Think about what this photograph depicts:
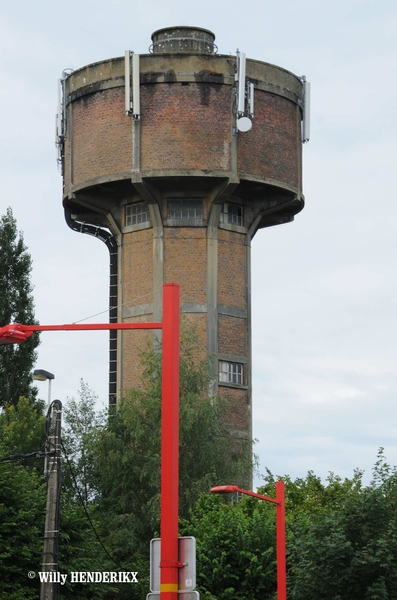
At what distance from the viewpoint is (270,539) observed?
125 ft

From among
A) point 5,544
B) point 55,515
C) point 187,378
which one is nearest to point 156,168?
point 187,378

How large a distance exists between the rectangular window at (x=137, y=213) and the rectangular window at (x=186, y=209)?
105 centimetres

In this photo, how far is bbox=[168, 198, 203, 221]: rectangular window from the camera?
49125mm

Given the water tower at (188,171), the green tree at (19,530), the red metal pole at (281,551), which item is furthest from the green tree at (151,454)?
the red metal pole at (281,551)

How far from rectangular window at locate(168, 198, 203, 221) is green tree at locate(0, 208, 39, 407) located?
9.97 meters

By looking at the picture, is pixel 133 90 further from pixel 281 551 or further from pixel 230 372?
pixel 281 551

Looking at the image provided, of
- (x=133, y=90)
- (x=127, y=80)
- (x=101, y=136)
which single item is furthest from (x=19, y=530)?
(x=127, y=80)

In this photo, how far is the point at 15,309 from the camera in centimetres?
5634

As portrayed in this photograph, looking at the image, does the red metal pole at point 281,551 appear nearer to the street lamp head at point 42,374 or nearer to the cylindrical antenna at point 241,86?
the street lamp head at point 42,374

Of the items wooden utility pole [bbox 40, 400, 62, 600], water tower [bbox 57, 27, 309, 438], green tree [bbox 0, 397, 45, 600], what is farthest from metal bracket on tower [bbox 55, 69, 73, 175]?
wooden utility pole [bbox 40, 400, 62, 600]

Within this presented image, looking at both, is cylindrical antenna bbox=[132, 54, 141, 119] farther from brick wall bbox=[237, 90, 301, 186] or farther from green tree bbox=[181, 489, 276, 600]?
green tree bbox=[181, 489, 276, 600]

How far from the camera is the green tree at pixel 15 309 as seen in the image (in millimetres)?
55469

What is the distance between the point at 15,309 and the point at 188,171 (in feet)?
43.1

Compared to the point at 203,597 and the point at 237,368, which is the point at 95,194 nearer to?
the point at 237,368
